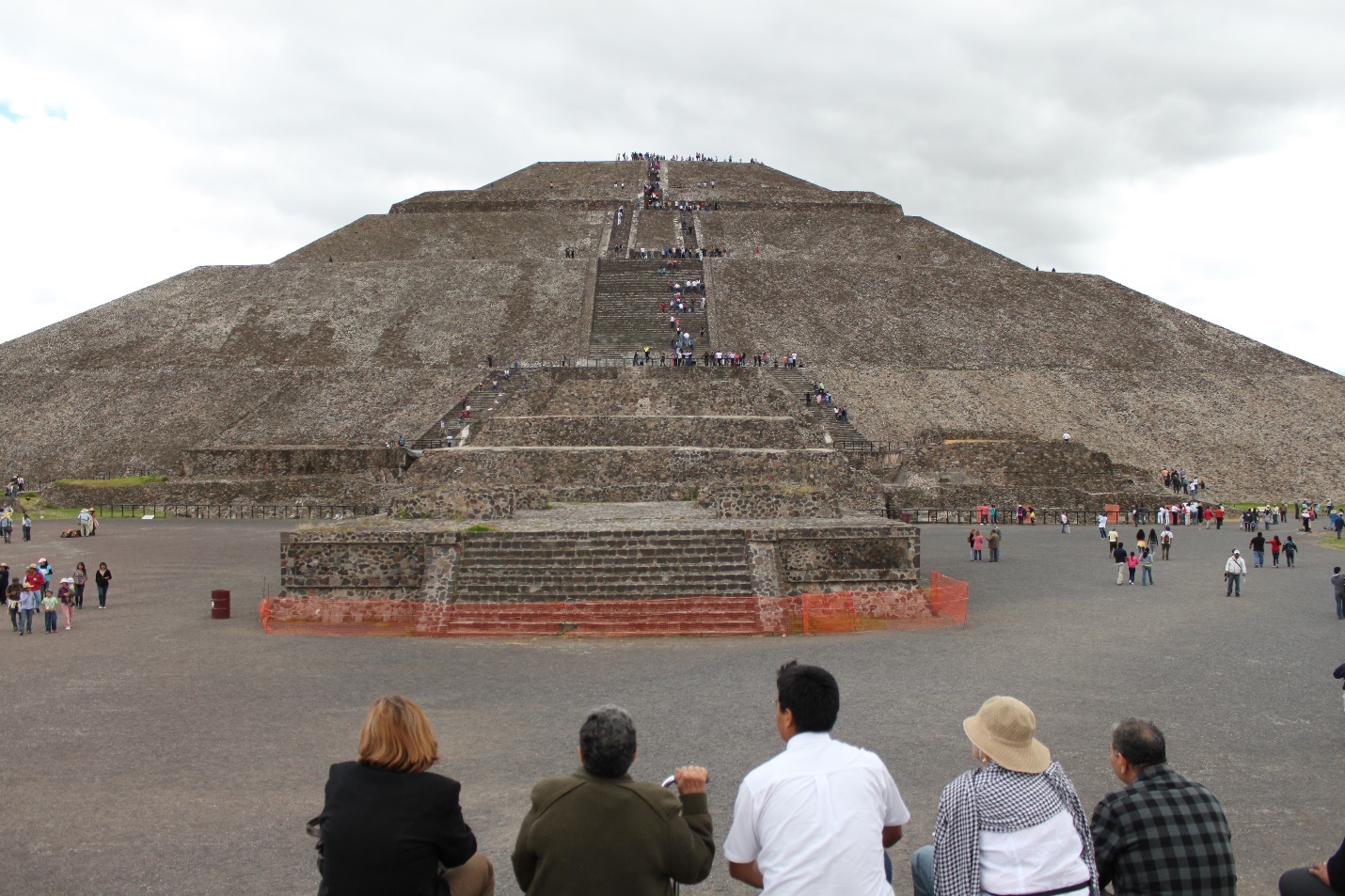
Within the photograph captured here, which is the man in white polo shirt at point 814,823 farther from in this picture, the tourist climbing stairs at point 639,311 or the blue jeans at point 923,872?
the tourist climbing stairs at point 639,311

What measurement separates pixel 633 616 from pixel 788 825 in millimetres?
9995

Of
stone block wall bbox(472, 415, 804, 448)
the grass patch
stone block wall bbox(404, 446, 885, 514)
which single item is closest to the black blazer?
stone block wall bbox(404, 446, 885, 514)

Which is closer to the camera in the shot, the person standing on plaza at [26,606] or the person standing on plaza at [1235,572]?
the person standing on plaza at [26,606]

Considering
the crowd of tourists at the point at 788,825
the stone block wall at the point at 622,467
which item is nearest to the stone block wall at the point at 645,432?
the stone block wall at the point at 622,467

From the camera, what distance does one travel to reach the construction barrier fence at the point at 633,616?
42.5 feet

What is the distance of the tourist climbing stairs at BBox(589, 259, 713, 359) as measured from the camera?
4047cm

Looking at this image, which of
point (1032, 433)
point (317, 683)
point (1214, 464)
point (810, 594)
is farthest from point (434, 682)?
point (1214, 464)

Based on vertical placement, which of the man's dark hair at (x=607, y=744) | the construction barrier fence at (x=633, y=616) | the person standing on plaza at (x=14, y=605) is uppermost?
the man's dark hair at (x=607, y=744)

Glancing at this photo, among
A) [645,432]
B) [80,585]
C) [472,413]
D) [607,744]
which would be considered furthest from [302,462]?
[607,744]

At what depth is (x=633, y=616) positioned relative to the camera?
13086 millimetres

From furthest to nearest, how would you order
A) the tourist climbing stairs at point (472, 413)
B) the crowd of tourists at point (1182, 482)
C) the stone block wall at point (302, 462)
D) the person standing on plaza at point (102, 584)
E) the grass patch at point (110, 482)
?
1. the crowd of tourists at point (1182, 482)
2. the stone block wall at point (302, 462)
3. the grass patch at point (110, 482)
4. the tourist climbing stairs at point (472, 413)
5. the person standing on plaza at point (102, 584)

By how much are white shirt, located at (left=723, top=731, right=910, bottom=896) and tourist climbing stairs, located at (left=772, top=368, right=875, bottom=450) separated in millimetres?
26790

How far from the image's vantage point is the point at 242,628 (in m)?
13.4

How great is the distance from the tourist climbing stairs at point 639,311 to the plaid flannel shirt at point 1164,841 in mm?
35548
